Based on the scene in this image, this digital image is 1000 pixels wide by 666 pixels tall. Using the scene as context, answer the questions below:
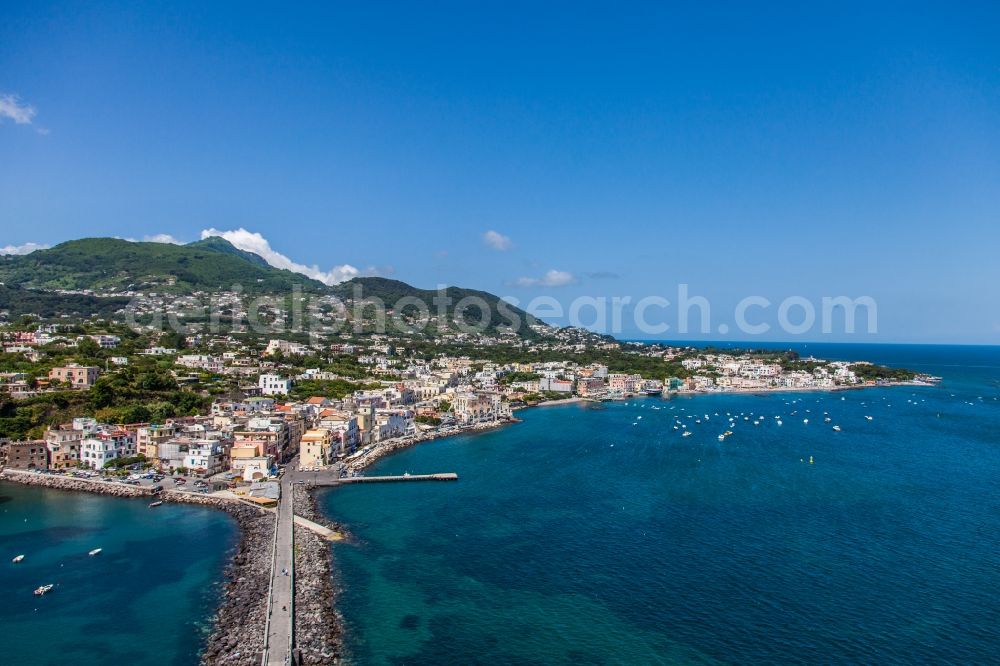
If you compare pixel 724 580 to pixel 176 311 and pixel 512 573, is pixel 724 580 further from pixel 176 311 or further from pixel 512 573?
pixel 176 311

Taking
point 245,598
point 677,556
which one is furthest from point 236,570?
point 677,556

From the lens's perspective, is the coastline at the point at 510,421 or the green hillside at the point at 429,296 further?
Answer: the green hillside at the point at 429,296

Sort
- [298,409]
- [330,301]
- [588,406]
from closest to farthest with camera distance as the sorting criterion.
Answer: [298,409], [588,406], [330,301]

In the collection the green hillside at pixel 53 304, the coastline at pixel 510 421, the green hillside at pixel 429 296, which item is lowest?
the coastline at pixel 510 421

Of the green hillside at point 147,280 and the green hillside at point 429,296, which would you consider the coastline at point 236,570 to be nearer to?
the green hillside at point 147,280

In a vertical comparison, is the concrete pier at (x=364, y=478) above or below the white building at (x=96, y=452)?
below

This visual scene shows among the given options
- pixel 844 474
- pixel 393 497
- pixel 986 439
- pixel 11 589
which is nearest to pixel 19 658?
pixel 11 589

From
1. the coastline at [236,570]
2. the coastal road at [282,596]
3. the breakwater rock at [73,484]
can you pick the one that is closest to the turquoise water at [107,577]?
the coastline at [236,570]
